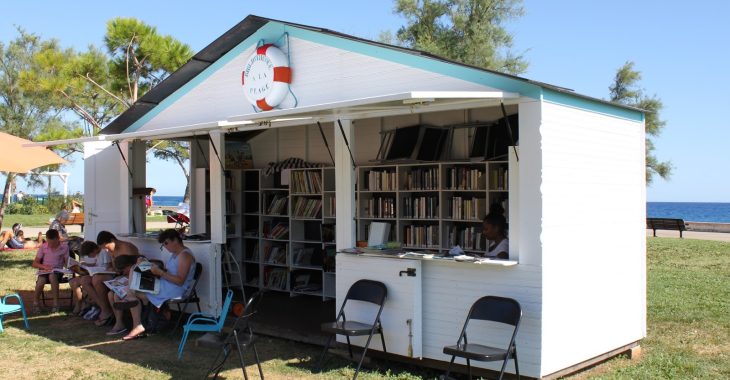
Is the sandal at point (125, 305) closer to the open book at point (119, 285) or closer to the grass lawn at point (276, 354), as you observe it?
the open book at point (119, 285)

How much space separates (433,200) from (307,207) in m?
2.17

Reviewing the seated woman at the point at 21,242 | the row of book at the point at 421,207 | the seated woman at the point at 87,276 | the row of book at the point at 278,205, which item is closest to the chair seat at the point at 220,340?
the seated woman at the point at 87,276

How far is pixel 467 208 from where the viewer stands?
782 cm

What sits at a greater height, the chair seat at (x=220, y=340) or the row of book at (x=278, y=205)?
the row of book at (x=278, y=205)

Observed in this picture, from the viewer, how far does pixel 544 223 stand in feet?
17.5

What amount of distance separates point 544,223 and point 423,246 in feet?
9.82

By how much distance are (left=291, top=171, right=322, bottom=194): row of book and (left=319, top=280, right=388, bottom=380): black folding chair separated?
3.27 metres

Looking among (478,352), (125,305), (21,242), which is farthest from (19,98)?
(478,352)

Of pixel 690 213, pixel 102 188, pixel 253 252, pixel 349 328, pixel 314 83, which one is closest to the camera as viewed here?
pixel 349 328

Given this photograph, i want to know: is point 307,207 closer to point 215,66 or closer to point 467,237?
point 215,66

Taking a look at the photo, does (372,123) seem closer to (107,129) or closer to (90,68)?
(107,129)

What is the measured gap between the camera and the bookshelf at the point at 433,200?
303 inches

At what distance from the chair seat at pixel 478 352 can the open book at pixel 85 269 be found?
4793mm

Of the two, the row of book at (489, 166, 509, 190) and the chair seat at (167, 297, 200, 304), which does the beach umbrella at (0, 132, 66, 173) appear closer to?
the chair seat at (167, 297, 200, 304)
